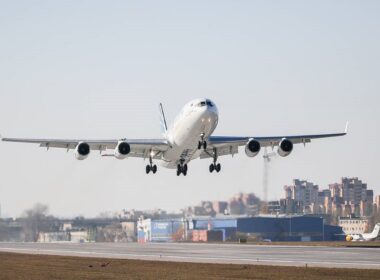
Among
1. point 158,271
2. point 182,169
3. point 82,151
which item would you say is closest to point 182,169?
point 182,169

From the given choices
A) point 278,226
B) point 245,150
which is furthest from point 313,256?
point 278,226

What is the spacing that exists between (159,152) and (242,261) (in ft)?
63.2

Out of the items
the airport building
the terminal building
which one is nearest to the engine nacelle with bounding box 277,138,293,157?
the terminal building

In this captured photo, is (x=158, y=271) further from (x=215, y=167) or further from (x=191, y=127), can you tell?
(x=215, y=167)

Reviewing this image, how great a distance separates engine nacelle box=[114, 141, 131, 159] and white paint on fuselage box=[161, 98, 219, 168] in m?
3.80

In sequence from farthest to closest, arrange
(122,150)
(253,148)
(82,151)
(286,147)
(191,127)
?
(286,147) < (82,151) < (122,150) < (253,148) < (191,127)

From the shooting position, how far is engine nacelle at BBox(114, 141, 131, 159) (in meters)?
69.9

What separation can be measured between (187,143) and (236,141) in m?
6.29

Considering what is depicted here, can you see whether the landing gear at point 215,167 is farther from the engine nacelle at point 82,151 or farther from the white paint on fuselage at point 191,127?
the engine nacelle at point 82,151

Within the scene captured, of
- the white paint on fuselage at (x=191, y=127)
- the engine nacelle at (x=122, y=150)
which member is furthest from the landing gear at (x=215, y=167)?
the engine nacelle at (x=122, y=150)

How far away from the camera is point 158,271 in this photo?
49.4m

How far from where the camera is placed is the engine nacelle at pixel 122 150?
229 ft

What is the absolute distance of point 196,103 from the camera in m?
63.0

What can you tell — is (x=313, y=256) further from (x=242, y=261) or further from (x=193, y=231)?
(x=193, y=231)
